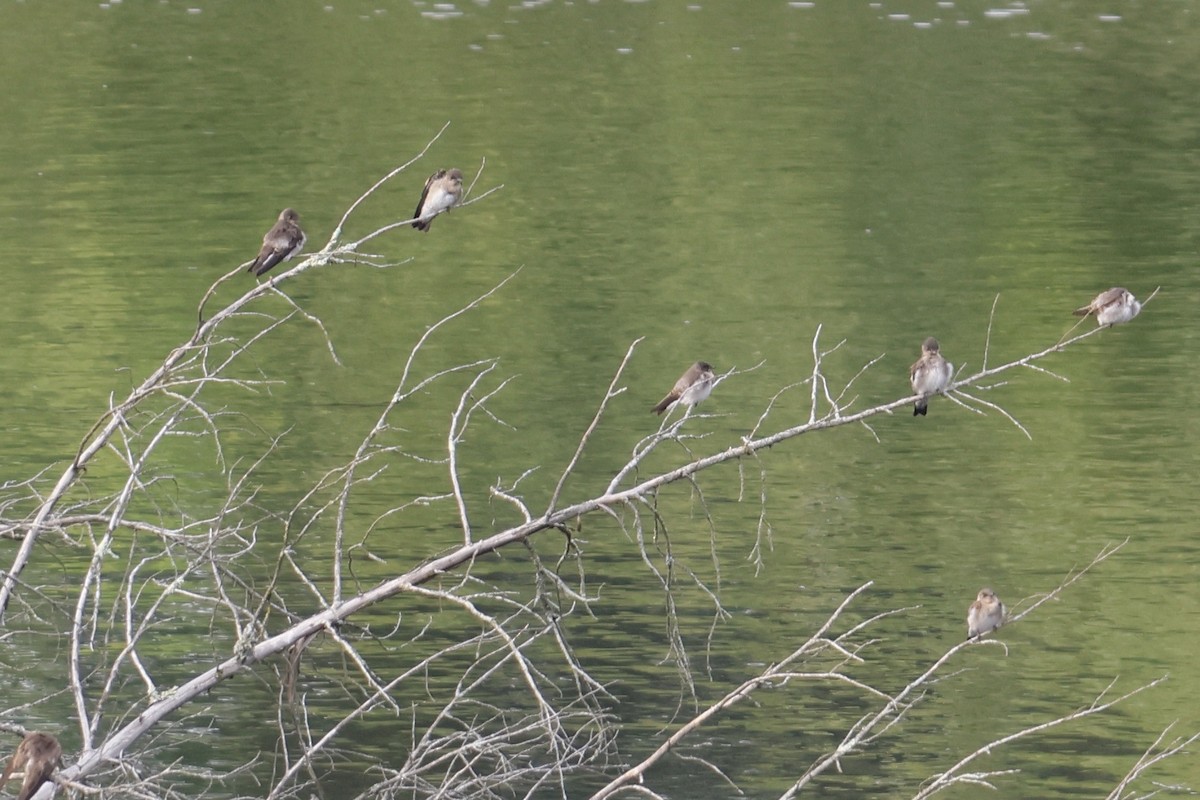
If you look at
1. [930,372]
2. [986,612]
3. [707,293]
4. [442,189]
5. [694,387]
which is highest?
[442,189]

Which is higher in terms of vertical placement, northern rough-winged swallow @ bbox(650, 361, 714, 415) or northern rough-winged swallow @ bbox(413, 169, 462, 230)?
northern rough-winged swallow @ bbox(413, 169, 462, 230)

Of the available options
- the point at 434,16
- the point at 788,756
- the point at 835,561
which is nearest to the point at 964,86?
the point at 434,16

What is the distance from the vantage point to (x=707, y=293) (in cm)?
3491

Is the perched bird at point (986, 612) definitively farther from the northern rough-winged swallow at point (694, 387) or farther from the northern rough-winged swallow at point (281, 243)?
the northern rough-winged swallow at point (281, 243)

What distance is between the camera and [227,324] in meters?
34.2

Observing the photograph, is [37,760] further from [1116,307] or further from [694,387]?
[1116,307]

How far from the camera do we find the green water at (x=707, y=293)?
18734 mm

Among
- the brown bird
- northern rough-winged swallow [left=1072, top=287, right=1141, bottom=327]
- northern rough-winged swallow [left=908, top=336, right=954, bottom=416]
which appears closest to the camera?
the brown bird

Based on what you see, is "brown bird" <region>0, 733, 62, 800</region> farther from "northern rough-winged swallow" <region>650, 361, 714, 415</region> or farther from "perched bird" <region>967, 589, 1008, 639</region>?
"perched bird" <region>967, 589, 1008, 639</region>

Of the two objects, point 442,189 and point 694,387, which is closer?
point 442,189

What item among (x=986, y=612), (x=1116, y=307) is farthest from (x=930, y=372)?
(x=1116, y=307)

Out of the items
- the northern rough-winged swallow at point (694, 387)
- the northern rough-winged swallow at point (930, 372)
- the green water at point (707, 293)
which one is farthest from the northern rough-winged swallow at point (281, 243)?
the northern rough-winged swallow at point (930, 372)

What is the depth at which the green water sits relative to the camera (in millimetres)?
18734

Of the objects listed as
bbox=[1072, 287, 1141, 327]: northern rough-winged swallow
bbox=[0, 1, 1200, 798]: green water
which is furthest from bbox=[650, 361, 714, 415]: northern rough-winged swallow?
bbox=[1072, 287, 1141, 327]: northern rough-winged swallow
